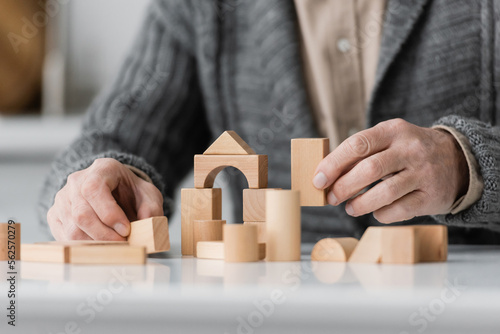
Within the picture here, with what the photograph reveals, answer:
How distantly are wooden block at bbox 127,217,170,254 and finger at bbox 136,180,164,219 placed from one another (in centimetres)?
7

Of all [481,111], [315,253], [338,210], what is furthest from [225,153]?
[481,111]

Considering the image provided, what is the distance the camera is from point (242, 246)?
776 mm

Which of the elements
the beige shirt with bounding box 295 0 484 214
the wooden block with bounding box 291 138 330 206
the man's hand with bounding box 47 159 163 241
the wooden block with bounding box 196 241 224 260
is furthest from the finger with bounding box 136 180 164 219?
the beige shirt with bounding box 295 0 484 214

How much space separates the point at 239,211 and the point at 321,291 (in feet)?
3.31

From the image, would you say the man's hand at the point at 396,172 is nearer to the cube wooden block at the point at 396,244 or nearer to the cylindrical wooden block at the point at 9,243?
the cube wooden block at the point at 396,244

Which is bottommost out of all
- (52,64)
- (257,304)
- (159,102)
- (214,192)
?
(257,304)

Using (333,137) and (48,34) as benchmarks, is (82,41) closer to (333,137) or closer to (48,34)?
(48,34)

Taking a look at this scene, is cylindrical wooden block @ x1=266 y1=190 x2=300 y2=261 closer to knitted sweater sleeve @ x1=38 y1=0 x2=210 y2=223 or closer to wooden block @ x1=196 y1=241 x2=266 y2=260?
wooden block @ x1=196 y1=241 x2=266 y2=260

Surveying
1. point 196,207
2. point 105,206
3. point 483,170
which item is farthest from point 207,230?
point 483,170

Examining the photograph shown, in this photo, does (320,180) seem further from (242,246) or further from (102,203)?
(102,203)

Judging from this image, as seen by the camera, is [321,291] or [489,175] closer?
[321,291]

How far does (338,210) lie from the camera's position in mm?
1360

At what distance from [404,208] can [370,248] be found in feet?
0.40

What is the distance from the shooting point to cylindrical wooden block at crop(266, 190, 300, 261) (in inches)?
30.9
